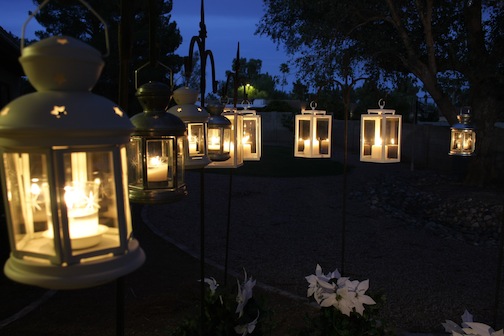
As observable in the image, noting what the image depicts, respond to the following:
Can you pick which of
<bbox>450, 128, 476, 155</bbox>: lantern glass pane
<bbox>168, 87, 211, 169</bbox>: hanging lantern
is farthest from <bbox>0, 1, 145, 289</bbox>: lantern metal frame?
<bbox>450, 128, 476, 155</bbox>: lantern glass pane

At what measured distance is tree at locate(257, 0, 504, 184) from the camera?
13.5 meters

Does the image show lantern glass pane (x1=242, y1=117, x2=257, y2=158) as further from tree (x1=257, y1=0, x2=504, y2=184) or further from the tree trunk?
the tree trunk

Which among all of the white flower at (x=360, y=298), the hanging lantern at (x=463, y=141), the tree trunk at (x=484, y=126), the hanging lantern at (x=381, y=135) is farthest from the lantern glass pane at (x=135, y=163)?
the tree trunk at (x=484, y=126)

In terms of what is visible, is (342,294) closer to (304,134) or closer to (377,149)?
(377,149)

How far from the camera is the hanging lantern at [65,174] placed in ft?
4.15

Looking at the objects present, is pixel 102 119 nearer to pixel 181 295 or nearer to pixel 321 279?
pixel 321 279

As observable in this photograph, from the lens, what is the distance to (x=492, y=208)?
471 inches

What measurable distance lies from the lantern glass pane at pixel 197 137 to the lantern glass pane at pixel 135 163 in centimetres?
71

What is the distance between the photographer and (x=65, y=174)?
4.33ft

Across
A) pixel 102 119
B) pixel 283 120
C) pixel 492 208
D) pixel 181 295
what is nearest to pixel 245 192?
pixel 492 208

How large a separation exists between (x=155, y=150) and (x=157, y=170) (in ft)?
0.38

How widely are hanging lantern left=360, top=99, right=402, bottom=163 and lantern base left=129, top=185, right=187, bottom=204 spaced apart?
3332mm

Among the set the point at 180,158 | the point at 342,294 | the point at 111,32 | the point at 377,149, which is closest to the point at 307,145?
the point at 377,149

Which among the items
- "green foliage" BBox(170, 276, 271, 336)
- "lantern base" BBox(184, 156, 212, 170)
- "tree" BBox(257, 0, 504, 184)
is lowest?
"green foliage" BBox(170, 276, 271, 336)
